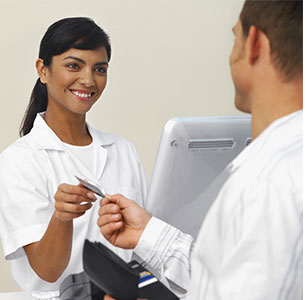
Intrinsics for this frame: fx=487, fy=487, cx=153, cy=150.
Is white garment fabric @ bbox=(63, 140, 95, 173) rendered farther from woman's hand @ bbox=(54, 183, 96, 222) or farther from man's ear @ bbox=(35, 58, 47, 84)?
woman's hand @ bbox=(54, 183, 96, 222)

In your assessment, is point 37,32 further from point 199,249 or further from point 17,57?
point 199,249

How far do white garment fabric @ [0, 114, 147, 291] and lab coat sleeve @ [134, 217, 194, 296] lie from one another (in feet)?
1.07

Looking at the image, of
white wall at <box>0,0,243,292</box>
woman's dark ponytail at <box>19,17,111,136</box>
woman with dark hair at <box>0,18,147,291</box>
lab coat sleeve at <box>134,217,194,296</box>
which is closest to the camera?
lab coat sleeve at <box>134,217,194,296</box>

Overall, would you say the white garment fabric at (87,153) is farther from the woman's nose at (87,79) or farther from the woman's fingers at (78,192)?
the woman's fingers at (78,192)

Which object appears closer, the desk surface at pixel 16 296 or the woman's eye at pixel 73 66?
the desk surface at pixel 16 296

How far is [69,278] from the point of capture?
1121 mm

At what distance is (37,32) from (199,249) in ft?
5.33

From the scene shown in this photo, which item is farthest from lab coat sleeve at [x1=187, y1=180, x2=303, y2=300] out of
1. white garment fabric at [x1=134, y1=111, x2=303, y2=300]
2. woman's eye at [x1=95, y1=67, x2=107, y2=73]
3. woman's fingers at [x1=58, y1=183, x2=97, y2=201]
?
woman's eye at [x1=95, y1=67, x2=107, y2=73]

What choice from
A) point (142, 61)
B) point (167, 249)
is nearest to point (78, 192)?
point (167, 249)

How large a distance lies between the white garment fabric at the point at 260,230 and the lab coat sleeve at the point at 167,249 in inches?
8.1

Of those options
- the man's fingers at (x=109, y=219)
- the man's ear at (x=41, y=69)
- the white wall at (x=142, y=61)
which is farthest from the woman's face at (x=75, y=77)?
the white wall at (x=142, y=61)

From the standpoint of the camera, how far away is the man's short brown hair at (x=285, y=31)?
2.21 feet

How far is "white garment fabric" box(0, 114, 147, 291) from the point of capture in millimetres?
1180

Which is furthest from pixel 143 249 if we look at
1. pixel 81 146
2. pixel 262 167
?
pixel 81 146
